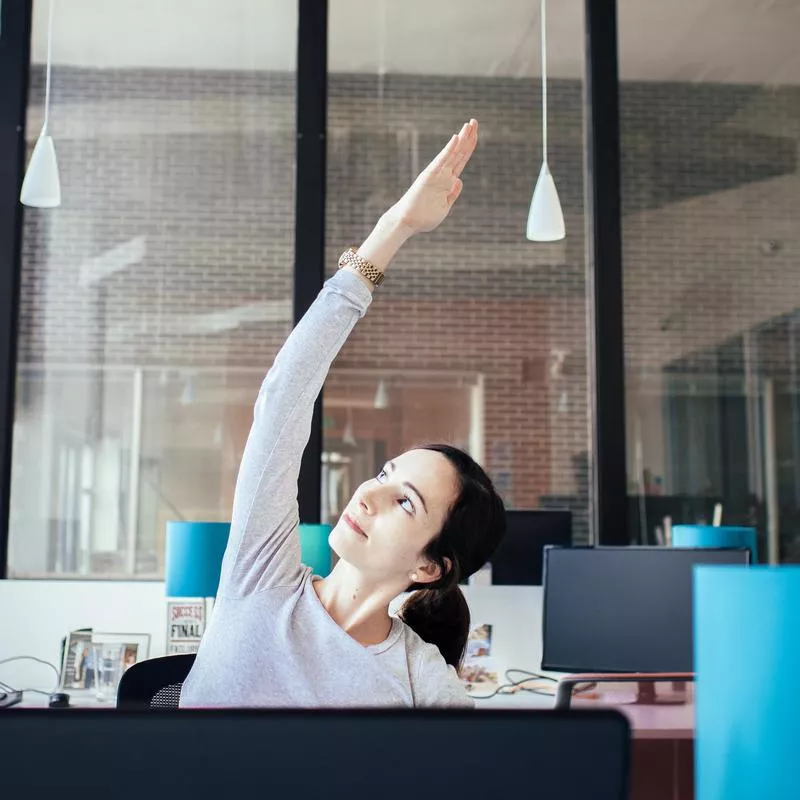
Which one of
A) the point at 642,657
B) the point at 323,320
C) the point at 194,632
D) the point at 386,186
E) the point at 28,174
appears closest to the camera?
the point at 323,320

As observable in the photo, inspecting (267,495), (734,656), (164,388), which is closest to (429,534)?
(267,495)

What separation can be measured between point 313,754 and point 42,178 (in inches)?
167

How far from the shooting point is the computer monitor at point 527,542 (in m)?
3.88

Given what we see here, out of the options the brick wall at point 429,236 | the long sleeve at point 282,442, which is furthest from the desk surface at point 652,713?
the brick wall at point 429,236

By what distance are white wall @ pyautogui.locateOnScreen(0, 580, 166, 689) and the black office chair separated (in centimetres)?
212

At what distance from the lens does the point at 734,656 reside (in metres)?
0.73

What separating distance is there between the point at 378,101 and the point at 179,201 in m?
1.33

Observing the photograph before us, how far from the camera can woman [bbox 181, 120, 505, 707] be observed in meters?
1.37

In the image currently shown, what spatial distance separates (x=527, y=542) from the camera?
3898mm

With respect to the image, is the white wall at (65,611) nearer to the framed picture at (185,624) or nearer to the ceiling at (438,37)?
the framed picture at (185,624)

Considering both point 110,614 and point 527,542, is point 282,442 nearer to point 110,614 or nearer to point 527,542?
point 527,542

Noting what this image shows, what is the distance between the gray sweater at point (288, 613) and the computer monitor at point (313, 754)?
0.75m

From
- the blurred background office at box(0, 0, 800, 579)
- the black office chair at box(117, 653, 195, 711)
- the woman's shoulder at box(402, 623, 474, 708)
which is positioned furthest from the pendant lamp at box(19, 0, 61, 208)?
the woman's shoulder at box(402, 623, 474, 708)

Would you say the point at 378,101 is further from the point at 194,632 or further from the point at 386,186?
the point at 194,632
